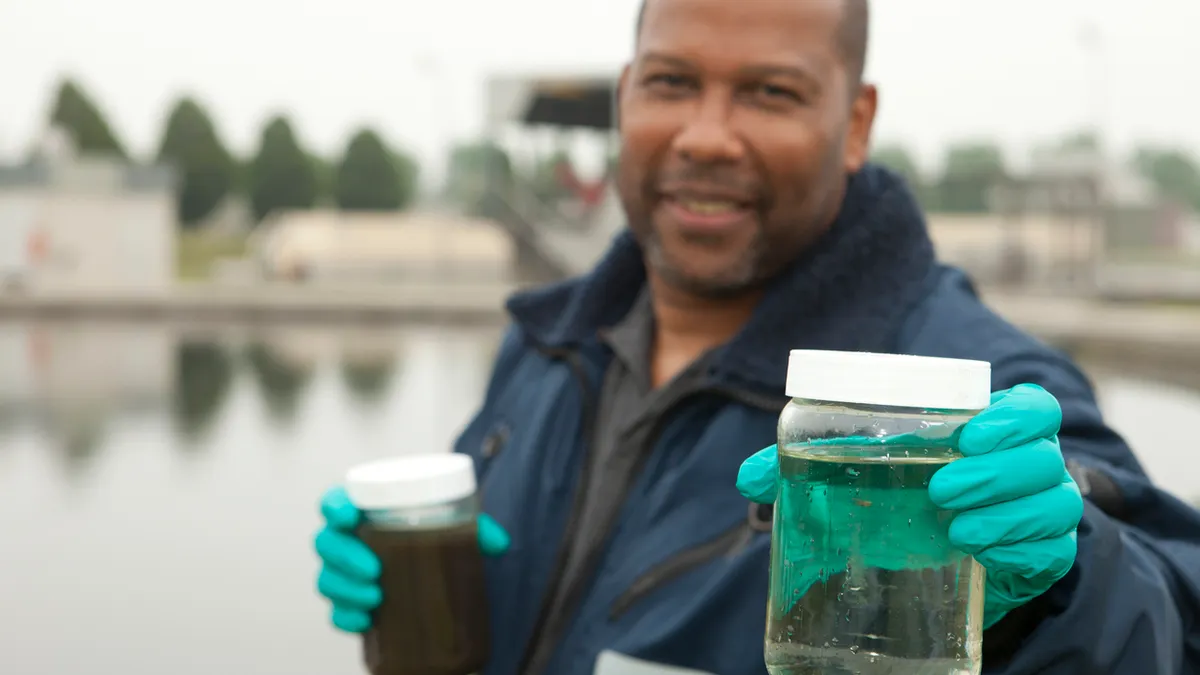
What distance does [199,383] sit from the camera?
13664 millimetres

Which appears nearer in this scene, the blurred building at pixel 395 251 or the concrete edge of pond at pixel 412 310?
the concrete edge of pond at pixel 412 310

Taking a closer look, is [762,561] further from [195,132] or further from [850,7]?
[195,132]

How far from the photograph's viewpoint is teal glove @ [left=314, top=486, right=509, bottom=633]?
2105mm

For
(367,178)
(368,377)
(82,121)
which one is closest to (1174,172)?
(367,178)

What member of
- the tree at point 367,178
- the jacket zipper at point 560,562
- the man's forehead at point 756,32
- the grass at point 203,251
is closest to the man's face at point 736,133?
the man's forehead at point 756,32

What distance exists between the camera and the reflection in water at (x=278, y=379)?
1187 cm

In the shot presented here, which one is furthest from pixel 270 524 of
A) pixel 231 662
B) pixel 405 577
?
pixel 405 577

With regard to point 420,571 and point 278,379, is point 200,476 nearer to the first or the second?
point 278,379

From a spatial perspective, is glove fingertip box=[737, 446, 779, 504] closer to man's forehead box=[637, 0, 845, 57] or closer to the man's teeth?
the man's teeth

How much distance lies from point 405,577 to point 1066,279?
92.8 ft

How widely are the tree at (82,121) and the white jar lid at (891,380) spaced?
57.4 metres

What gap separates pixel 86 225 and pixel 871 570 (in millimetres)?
32958

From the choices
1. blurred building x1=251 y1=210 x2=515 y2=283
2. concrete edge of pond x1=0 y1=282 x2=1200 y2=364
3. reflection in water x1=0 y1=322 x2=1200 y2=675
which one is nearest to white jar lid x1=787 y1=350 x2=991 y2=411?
reflection in water x1=0 y1=322 x2=1200 y2=675

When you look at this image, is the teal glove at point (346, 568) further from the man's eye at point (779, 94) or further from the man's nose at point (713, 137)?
the man's eye at point (779, 94)
